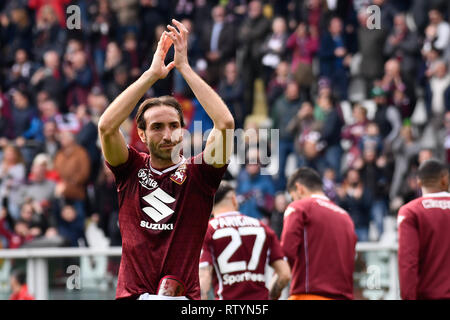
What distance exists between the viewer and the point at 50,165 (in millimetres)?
14680

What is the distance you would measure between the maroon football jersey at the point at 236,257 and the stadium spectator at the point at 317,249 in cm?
31

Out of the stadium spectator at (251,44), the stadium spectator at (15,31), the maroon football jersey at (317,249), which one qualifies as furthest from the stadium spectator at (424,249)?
the stadium spectator at (15,31)

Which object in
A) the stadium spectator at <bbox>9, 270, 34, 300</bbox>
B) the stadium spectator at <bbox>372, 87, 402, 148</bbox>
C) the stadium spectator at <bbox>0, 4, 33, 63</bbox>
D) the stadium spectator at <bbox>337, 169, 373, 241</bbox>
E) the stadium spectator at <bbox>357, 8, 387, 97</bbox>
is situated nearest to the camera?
the stadium spectator at <bbox>9, 270, 34, 300</bbox>

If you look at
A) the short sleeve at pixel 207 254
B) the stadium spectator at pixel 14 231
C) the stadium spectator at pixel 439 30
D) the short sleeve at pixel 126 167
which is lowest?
the stadium spectator at pixel 14 231

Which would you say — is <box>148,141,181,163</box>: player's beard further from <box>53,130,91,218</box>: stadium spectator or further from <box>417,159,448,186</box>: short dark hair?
<box>53,130,91,218</box>: stadium spectator

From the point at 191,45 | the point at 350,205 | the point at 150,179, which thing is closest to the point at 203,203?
the point at 150,179

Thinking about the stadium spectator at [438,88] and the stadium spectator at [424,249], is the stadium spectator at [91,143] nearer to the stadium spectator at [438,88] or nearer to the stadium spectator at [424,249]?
the stadium spectator at [438,88]

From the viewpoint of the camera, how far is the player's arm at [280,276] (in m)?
7.82

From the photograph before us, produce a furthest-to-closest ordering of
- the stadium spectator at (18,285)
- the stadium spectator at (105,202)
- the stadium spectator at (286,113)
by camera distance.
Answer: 1. the stadium spectator at (286,113)
2. the stadium spectator at (105,202)
3. the stadium spectator at (18,285)

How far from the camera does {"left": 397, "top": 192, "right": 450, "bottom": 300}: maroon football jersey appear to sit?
300 inches

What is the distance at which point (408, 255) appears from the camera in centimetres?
760

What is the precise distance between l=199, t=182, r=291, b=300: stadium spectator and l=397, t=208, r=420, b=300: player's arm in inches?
39.0

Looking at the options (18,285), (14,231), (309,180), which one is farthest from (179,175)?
(14,231)

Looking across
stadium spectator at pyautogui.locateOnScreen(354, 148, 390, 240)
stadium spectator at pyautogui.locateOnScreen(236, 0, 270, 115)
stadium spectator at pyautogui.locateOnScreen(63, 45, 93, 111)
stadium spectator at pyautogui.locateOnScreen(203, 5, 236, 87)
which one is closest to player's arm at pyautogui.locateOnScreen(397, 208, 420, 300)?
stadium spectator at pyautogui.locateOnScreen(354, 148, 390, 240)
